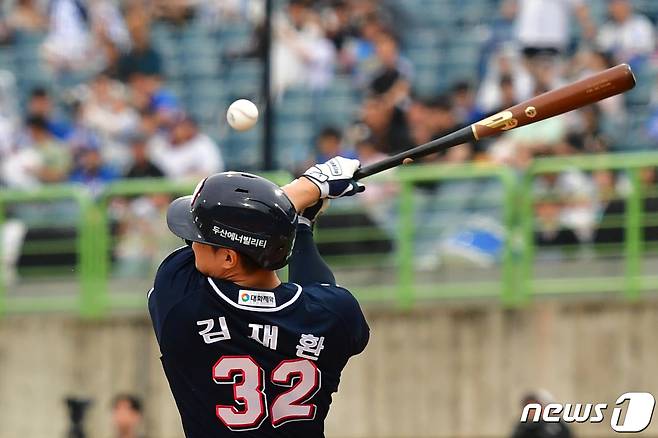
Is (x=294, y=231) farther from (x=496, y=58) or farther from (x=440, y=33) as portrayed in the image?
(x=440, y=33)

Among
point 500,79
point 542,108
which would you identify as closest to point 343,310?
point 542,108

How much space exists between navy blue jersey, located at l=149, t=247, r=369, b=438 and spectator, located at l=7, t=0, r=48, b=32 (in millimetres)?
10036

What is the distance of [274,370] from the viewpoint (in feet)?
16.2

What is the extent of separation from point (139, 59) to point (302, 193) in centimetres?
823

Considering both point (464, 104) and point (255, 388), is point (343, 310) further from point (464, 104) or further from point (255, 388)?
point (464, 104)

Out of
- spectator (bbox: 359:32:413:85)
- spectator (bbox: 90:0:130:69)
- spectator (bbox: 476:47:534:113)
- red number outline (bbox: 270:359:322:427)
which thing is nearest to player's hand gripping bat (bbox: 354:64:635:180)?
red number outline (bbox: 270:359:322:427)

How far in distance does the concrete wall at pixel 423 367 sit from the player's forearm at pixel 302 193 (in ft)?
17.2

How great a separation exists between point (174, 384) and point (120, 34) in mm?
9197

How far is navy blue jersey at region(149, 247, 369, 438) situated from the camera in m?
4.93

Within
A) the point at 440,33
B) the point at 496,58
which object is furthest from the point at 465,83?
the point at 440,33

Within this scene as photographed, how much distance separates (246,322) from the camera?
4922 millimetres

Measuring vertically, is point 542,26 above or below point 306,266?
below

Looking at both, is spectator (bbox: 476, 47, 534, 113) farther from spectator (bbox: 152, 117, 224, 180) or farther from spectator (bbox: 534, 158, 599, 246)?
spectator (bbox: 152, 117, 224, 180)

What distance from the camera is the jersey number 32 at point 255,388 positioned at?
4.94 metres
